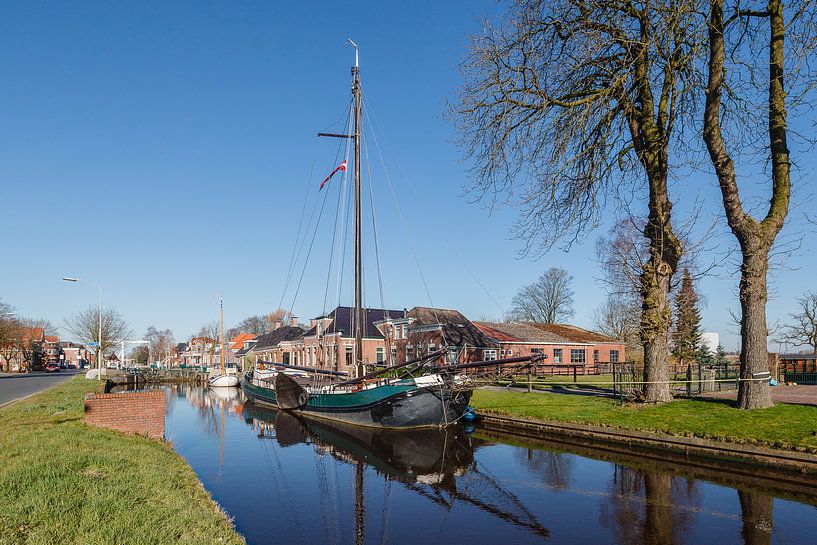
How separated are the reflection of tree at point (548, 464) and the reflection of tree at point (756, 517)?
3432mm

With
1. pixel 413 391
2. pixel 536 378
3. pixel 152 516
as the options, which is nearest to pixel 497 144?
pixel 413 391

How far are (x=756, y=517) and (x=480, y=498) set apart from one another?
4923mm

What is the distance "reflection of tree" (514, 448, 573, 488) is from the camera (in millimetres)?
13109

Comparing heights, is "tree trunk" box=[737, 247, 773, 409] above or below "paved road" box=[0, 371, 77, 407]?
above

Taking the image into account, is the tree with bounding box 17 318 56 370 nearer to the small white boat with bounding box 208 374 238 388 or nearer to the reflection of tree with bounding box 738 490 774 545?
the small white boat with bounding box 208 374 238 388

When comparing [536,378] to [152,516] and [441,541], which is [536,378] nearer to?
[441,541]

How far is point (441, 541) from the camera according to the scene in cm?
912

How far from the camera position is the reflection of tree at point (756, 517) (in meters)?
8.86

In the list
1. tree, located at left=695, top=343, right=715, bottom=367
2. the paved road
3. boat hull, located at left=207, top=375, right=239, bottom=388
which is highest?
tree, located at left=695, top=343, right=715, bottom=367

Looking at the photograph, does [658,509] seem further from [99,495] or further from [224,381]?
[224,381]

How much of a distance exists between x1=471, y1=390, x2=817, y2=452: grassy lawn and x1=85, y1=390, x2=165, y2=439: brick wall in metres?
12.4

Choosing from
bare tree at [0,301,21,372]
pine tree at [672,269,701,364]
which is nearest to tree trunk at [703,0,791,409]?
pine tree at [672,269,701,364]

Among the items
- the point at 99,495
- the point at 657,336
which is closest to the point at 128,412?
the point at 99,495

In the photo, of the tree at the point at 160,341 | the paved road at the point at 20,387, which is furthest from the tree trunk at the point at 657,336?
the tree at the point at 160,341
